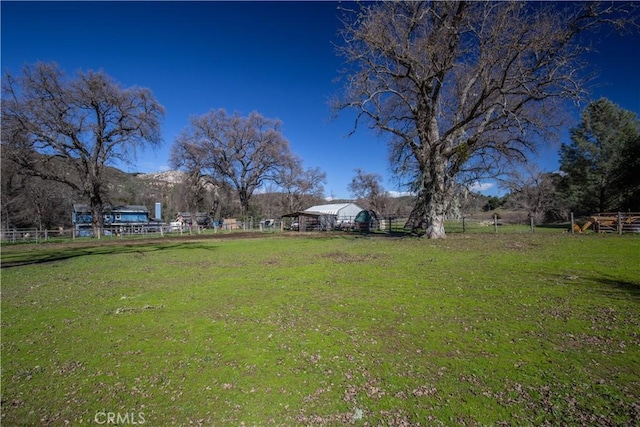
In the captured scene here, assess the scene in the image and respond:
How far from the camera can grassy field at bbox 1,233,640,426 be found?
118 inches

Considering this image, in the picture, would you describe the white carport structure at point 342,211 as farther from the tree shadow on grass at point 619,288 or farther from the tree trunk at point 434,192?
the tree shadow on grass at point 619,288

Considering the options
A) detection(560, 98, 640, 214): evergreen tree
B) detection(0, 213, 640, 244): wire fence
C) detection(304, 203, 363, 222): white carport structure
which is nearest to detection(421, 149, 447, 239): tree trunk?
detection(0, 213, 640, 244): wire fence

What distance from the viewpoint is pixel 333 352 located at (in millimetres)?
4168

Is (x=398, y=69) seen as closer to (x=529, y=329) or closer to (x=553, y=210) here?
(x=529, y=329)

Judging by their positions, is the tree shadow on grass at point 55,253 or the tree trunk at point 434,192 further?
the tree trunk at point 434,192

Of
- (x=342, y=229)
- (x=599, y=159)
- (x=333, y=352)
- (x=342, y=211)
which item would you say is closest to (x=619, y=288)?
(x=333, y=352)

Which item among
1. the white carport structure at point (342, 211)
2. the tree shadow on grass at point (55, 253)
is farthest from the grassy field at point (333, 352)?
the white carport structure at point (342, 211)

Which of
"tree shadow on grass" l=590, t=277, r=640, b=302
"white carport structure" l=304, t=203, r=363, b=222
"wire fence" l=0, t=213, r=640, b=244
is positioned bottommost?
"tree shadow on grass" l=590, t=277, r=640, b=302

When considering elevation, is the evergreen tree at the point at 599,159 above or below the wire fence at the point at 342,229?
above

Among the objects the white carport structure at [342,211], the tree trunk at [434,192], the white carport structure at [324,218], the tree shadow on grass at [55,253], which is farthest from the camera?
the white carport structure at [342,211]

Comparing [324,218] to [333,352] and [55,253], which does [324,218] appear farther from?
[333,352]

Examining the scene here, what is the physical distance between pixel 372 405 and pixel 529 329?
10.6 feet

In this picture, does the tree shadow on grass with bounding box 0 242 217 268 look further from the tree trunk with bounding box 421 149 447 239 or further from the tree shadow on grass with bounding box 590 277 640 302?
Result: the tree shadow on grass with bounding box 590 277 640 302

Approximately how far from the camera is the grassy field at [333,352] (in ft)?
9.84
